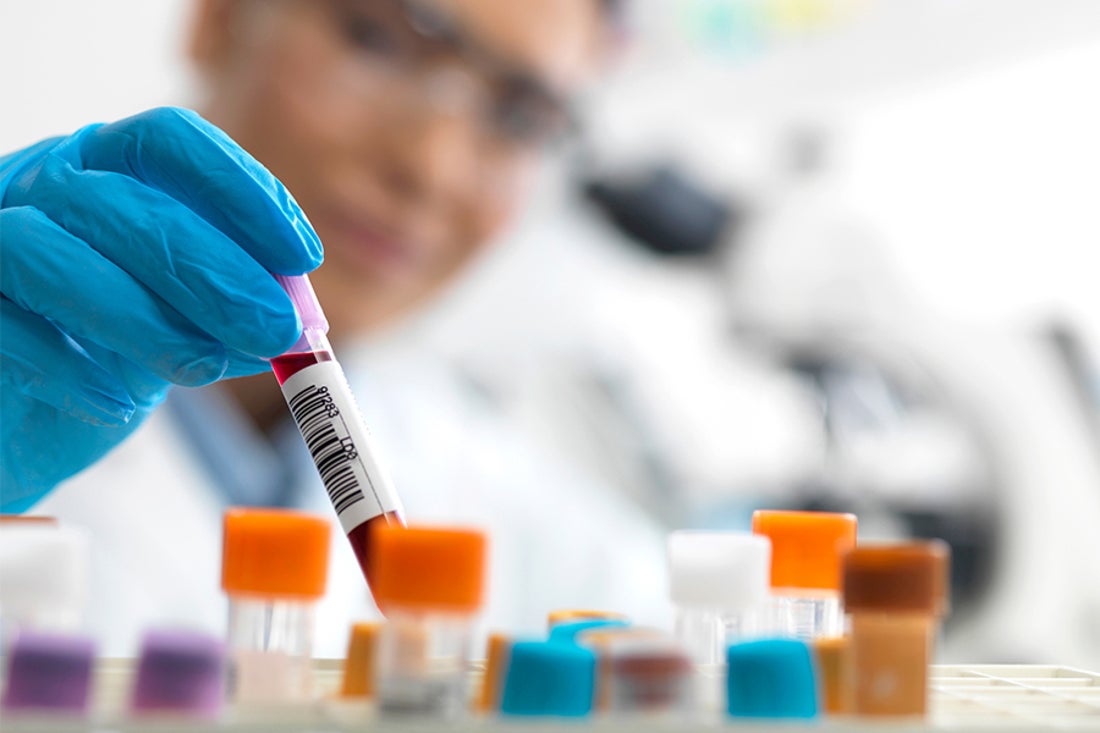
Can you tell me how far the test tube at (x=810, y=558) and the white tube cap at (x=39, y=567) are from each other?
1.17 ft

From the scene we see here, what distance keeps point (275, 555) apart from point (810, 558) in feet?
0.94

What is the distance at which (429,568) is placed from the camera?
0.45 m

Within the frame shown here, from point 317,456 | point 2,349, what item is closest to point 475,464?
point 2,349

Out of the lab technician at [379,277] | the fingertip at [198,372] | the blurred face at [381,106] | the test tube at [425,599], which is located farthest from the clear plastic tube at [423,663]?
the blurred face at [381,106]

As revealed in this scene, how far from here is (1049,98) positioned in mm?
2309

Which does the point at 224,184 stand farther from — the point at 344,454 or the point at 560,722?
the point at 560,722

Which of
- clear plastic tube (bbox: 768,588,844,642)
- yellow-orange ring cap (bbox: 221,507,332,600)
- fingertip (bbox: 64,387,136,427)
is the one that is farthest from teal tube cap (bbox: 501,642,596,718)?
fingertip (bbox: 64,387,136,427)

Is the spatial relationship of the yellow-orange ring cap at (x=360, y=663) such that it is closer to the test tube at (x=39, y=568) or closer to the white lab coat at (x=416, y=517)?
the test tube at (x=39, y=568)

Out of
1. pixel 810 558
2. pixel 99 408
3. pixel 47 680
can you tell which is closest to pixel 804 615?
pixel 810 558

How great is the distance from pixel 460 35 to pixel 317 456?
1348 mm

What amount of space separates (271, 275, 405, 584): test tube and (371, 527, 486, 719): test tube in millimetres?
159

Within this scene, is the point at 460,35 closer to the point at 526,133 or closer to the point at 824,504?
the point at 526,133

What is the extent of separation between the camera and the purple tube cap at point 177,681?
0.43 m

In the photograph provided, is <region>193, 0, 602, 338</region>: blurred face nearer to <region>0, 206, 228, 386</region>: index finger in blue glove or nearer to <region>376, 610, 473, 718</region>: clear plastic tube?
<region>0, 206, 228, 386</region>: index finger in blue glove
